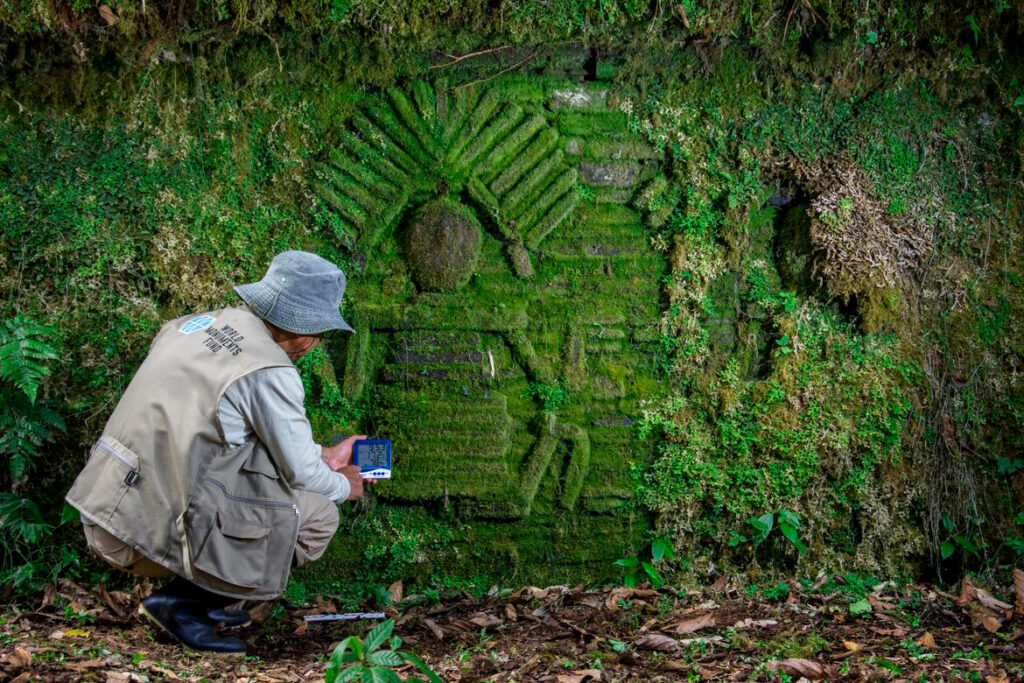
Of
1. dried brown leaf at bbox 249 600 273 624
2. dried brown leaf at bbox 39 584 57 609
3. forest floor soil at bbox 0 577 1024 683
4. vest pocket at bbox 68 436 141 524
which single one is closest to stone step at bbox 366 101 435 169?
vest pocket at bbox 68 436 141 524

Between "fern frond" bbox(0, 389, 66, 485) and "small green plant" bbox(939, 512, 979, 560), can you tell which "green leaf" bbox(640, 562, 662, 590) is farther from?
"fern frond" bbox(0, 389, 66, 485)

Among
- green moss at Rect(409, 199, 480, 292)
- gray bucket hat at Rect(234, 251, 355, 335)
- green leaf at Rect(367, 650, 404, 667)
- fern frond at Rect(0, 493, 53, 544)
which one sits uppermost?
green moss at Rect(409, 199, 480, 292)

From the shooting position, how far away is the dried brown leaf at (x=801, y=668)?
124 inches

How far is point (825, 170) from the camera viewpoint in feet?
14.3

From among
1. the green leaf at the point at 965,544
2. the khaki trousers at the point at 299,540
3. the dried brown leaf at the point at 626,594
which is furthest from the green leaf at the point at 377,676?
the green leaf at the point at 965,544

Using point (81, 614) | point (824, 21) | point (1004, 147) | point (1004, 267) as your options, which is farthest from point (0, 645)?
point (1004, 147)

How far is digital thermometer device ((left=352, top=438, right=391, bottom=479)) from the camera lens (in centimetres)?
385

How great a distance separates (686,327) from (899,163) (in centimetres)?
156

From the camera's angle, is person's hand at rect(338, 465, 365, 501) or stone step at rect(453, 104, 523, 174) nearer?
person's hand at rect(338, 465, 365, 501)

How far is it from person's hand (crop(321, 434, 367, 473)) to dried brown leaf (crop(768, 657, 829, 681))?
2.13 metres

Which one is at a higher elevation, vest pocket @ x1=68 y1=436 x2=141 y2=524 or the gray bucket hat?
the gray bucket hat

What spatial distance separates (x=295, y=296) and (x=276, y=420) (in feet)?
1.71

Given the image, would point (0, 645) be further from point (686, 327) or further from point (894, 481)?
Result: point (894, 481)

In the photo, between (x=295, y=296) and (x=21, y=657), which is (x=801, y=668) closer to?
(x=295, y=296)
